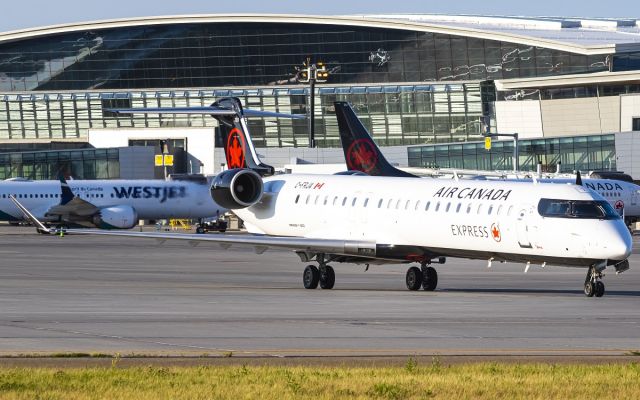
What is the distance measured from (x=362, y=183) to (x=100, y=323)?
1457 cm

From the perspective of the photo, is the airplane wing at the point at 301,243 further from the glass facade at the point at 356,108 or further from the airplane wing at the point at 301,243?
the glass facade at the point at 356,108

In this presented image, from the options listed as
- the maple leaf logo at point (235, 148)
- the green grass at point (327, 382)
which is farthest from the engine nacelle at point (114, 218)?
the green grass at point (327, 382)

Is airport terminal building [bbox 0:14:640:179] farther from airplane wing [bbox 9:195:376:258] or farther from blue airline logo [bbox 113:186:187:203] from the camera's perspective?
airplane wing [bbox 9:195:376:258]

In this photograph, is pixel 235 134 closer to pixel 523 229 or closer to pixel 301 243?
pixel 301 243

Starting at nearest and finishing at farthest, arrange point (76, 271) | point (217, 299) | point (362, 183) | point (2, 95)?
point (217, 299) < point (362, 183) < point (76, 271) < point (2, 95)

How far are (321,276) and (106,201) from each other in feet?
181

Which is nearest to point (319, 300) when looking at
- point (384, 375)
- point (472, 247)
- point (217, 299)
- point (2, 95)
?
point (217, 299)

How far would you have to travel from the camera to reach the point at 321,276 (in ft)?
117

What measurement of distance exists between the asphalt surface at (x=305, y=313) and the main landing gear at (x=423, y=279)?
0.65m

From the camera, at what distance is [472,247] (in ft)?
108

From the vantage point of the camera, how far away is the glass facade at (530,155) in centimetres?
11775

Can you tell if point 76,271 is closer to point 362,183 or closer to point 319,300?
point 362,183

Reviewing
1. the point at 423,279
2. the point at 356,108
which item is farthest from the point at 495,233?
the point at 356,108

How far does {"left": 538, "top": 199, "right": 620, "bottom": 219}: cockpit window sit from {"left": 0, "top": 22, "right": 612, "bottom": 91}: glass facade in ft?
374
